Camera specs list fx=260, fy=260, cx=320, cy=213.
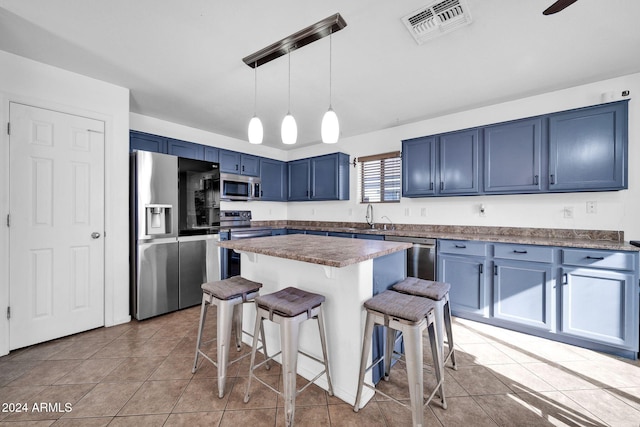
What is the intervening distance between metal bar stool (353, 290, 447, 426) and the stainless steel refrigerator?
2.48m

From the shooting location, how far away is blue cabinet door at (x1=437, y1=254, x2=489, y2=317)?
2.76 meters

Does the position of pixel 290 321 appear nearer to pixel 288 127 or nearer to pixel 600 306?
pixel 288 127

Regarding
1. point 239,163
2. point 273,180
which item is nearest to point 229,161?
point 239,163

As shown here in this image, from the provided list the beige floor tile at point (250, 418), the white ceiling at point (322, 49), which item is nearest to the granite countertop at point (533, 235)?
the white ceiling at point (322, 49)

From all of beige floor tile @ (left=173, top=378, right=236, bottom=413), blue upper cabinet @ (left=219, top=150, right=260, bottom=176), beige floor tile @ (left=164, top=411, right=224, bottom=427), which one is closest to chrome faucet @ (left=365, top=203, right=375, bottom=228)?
blue upper cabinet @ (left=219, top=150, right=260, bottom=176)

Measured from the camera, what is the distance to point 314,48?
2.08 m

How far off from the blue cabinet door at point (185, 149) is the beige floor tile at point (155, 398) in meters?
2.91

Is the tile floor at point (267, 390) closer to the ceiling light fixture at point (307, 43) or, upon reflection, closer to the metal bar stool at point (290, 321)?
the metal bar stool at point (290, 321)

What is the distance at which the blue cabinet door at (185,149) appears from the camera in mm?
3650

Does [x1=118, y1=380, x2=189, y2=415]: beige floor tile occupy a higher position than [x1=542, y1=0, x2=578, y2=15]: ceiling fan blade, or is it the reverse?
[x1=542, y1=0, x2=578, y2=15]: ceiling fan blade

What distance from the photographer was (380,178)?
4.25 meters

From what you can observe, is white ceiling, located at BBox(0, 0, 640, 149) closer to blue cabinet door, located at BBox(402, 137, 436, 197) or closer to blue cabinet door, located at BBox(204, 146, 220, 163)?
blue cabinet door, located at BBox(402, 137, 436, 197)

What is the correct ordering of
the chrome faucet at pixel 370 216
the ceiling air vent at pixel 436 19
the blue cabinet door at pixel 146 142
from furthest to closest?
the chrome faucet at pixel 370 216
the blue cabinet door at pixel 146 142
the ceiling air vent at pixel 436 19

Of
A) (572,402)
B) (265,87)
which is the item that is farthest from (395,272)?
(265,87)
